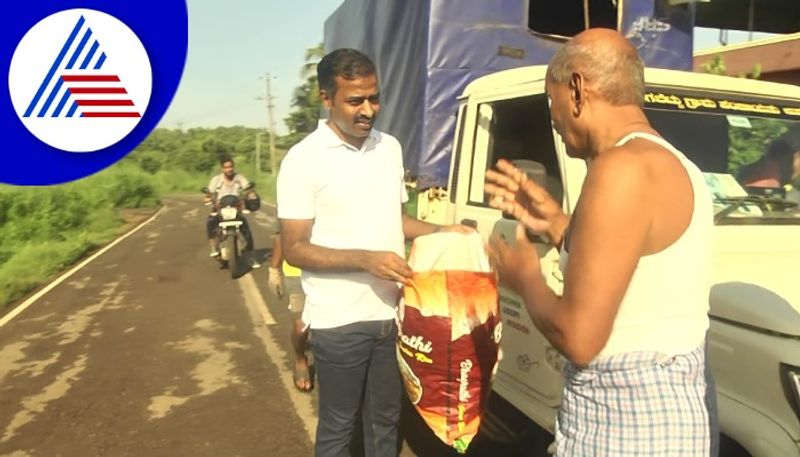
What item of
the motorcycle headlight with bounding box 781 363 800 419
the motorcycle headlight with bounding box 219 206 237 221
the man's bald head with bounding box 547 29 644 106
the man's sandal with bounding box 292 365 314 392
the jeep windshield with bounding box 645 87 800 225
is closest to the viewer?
the man's bald head with bounding box 547 29 644 106

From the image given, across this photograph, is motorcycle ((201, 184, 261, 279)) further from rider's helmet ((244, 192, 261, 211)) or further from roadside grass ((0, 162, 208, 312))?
roadside grass ((0, 162, 208, 312))

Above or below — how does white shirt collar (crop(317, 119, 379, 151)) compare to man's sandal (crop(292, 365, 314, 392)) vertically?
above

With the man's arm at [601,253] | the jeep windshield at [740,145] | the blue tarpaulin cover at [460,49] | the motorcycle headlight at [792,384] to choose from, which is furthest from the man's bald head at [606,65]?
the blue tarpaulin cover at [460,49]

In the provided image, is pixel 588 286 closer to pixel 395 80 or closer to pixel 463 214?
pixel 463 214

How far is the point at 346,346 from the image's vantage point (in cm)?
271

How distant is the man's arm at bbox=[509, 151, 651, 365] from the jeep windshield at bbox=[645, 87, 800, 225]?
1.87m

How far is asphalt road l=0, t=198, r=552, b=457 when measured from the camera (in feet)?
14.1

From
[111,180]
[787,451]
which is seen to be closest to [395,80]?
[787,451]

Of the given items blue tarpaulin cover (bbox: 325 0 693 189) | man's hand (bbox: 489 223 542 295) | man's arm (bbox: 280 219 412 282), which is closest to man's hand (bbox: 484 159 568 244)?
man's hand (bbox: 489 223 542 295)

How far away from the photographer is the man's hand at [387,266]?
2.43m

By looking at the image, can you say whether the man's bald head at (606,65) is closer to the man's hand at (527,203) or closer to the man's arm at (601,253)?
the man's arm at (601,253)

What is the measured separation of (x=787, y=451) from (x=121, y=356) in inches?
220

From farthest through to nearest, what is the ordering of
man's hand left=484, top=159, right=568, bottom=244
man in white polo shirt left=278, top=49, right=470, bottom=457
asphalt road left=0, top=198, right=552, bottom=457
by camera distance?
asphalt road left=0, top=198, right=552, bottom=457 < man in white polo shirt left=278, top=49, right=470, bottom=457 < man's hand left=484, top=159, right=568, bottom=244

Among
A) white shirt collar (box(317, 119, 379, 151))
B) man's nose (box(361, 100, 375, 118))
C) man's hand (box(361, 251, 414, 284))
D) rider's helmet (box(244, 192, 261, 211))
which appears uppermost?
man's nose (box(361, 100, 375, 118))
